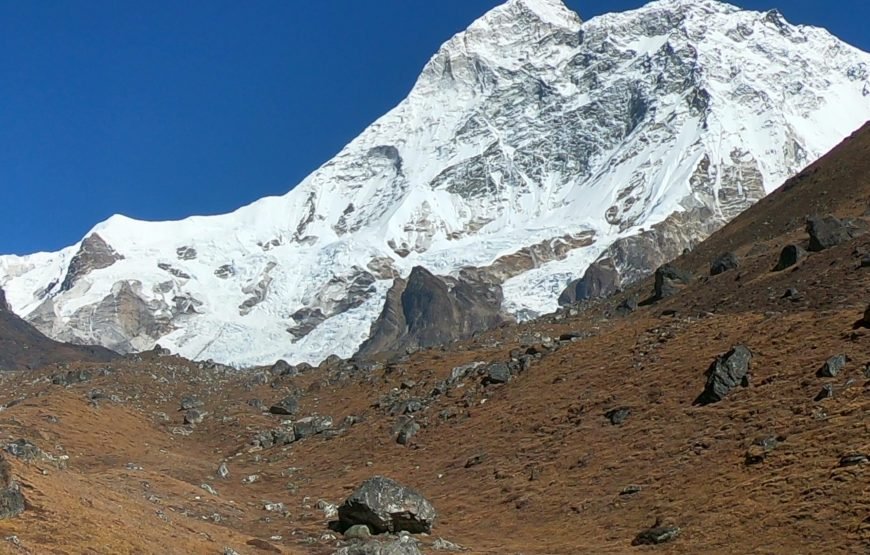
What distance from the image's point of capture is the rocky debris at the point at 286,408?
48.7m

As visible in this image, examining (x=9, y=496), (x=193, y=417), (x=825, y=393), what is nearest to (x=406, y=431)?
(x=193, y=417)

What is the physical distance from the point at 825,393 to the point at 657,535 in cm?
699

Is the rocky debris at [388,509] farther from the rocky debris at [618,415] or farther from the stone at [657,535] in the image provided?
the rocky debris at [618,415]

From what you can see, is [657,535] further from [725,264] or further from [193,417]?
[193,417]

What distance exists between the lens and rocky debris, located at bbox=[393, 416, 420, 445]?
37000 millimetres

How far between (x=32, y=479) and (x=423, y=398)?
22.7m

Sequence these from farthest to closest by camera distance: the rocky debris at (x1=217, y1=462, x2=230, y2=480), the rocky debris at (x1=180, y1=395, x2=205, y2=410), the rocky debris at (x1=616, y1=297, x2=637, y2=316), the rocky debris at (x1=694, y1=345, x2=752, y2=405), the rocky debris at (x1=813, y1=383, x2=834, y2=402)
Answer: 1. the rocky debris at (x1=616, y1=297, x2=637, y2=316)
2. the rocky debris at (x1=180, y1=395, x2=205, y2=410)
3. the rocky debris at (x1=217, y1=462, x2=230, y2=480)
4. the rocky debris at (x1=694, y1=345, x2=752, y2=405)
5. the rocky debris at (x1=813, y1=383, x2=834, y2=402)

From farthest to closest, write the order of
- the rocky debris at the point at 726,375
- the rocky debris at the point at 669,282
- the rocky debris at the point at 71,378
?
the rocky debris at the point at 71,378 → the rocky debris at the point at 669,282 → the rocky debris at the point at 726,375

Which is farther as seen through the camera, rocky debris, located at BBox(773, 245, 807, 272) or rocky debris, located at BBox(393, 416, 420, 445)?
rocky debris, located at BBox(773, 245, 807, 272)

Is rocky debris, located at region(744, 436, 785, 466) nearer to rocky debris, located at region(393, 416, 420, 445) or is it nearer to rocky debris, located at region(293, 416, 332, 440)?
rocky debris, located at region(393, 416, 420, 445)

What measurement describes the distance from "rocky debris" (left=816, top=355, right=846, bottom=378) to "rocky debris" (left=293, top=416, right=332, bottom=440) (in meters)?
22.0

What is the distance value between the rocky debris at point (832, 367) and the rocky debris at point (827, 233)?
55.8 ft

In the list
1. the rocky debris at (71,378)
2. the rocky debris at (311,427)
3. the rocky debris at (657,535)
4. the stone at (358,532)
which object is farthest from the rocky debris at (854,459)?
the rocky debris at (71,378)

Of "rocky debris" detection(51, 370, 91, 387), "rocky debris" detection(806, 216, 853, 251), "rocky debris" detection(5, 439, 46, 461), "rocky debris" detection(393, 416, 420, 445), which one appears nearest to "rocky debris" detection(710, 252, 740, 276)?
"rocky debris" detection(806, 216, 853, 251)
